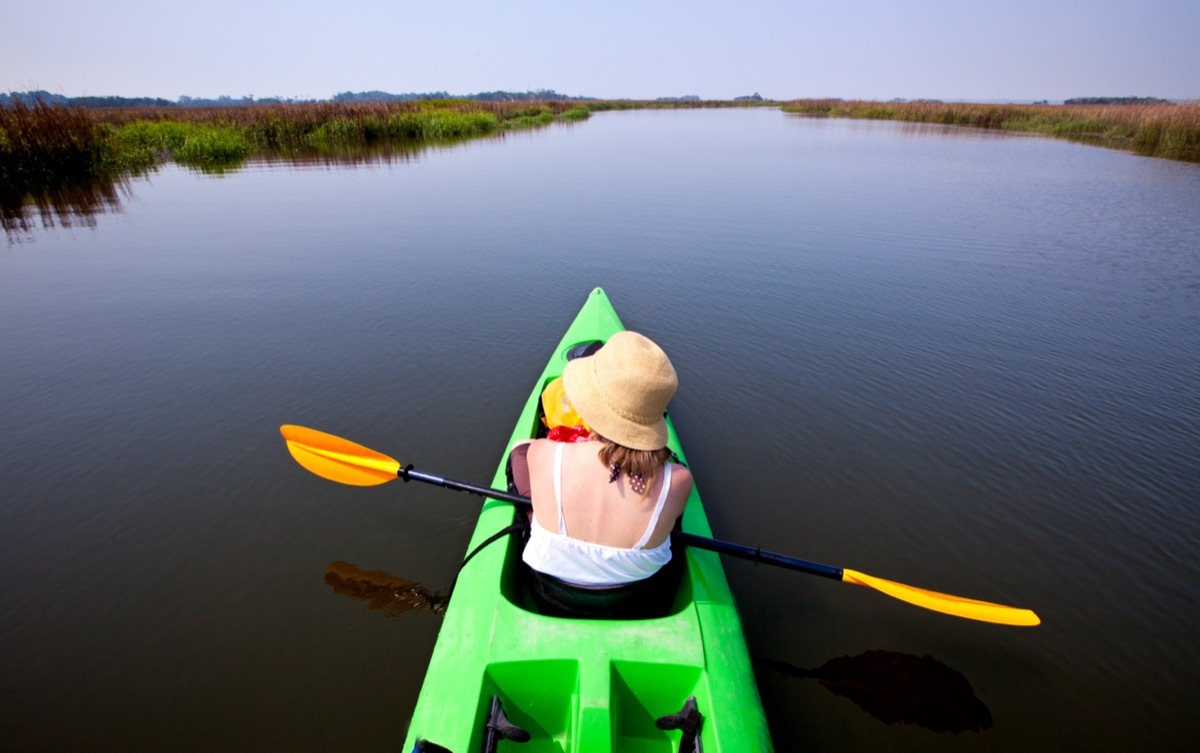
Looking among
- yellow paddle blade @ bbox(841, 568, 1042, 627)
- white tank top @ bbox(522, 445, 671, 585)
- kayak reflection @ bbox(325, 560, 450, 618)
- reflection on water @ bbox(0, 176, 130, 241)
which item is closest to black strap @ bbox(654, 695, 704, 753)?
white tank top @ bbox(522, 445, 671, 585)

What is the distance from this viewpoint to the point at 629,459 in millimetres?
1896

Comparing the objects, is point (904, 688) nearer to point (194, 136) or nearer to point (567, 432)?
point (567, 432)

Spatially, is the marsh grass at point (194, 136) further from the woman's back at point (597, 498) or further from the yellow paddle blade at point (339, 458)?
→ the woman's back at point (597, 498)

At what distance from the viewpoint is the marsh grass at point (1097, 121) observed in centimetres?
1959

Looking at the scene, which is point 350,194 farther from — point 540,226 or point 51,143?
point 51,143

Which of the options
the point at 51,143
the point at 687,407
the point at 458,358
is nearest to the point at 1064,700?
the point at 687,407

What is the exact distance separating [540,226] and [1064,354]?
27.3 ft

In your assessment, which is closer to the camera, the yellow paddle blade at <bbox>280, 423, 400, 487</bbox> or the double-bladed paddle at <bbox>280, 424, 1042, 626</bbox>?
the double-bladed paddle at <bbox>280, 424, 1042, 626</bbox>

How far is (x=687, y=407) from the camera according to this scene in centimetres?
534

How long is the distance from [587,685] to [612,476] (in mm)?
829

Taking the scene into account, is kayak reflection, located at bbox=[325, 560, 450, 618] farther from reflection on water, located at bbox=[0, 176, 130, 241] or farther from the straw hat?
reflection on water, located at bbox=[0, 176, 130, 241]

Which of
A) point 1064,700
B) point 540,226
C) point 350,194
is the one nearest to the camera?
point 1064,700

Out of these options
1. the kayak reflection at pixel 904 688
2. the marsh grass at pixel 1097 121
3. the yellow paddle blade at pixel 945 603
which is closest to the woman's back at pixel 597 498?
the yellow paddle blade at pixel 945 603

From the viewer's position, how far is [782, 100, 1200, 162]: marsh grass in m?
19.6
